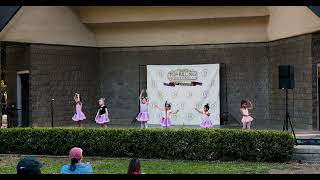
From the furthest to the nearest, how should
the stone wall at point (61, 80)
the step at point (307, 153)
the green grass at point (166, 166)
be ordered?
1. the stone wall at point (61, 80)
2. the step at point (307, 153)
3. the green grass at point (166, 166)

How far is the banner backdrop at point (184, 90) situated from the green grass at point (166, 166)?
7.96 meters

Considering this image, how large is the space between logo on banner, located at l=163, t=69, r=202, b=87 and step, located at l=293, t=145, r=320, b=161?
858 centimetres

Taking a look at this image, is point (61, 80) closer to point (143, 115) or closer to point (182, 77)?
point (143, 115)

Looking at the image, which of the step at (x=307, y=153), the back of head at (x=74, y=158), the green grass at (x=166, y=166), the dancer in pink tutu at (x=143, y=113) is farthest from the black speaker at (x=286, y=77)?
the back of head at (x=74, y=158)

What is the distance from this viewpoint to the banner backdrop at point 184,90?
20.9m

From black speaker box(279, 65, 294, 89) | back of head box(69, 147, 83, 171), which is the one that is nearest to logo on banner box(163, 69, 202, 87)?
black speaker box(279, 65, 294, 89)

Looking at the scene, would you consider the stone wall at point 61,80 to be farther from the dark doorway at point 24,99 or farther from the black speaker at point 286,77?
the black speaker at point 286,77

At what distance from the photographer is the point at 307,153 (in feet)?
42.5

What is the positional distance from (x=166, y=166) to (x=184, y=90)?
947 centimetres

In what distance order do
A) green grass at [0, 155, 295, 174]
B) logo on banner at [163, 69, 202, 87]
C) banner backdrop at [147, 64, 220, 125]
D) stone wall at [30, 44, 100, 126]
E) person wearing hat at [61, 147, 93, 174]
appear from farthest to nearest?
logo on banner at [163, 69, 202, 87] < banner backdrop at [147, 64, 220, 125] < stone wall at [30, 44, 100, 126] < green grass at [0, 155, 295, 174] < person wearing hat at [61, 147, 93, 174]

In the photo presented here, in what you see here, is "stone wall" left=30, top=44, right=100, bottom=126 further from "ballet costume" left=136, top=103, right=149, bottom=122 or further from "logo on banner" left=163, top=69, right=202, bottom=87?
"ballet costume" left=136, top=103, right=149, bottom=122

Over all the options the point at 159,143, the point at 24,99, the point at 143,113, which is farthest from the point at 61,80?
the point at 159,143

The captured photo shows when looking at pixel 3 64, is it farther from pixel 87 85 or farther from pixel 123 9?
pixel 123 9

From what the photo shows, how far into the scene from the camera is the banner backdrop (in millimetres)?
20922
